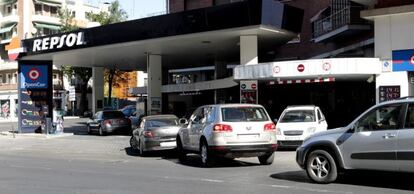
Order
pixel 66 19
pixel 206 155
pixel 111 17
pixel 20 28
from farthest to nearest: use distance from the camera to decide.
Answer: pixel 20 28 < pixel 66 19 < pixel 111 17 < pixel 206 155

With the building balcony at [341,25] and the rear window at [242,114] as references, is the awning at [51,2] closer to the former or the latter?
the building balcony at [341,25]

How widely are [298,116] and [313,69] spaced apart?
2240mm

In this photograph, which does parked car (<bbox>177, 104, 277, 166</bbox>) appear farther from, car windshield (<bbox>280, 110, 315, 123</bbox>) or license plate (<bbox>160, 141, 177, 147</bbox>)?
car windshield (<bbox>280, 110, 315, 123</bbox>)

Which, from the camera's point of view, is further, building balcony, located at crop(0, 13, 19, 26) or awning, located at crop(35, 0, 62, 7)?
awning, located at crop(35, 0, 62, 7)

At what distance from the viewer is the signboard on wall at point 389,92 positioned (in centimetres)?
2077

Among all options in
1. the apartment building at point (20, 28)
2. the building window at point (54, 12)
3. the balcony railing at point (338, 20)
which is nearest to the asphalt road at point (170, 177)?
the balcony railing at point (338, 20)

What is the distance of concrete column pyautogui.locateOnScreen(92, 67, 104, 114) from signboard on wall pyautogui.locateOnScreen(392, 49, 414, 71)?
85.0 feet

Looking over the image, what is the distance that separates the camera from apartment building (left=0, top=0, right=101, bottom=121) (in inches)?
3049

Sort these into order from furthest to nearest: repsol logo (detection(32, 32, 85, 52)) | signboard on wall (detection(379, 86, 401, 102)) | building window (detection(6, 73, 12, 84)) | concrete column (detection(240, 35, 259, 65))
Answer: building window (detection(6, 73, 12, 84)) < repsol logo (detection(32, 32, 85, 52)) < concrete column (detection(240, 35, 259, 65)) < signboard on wall (detection(379, 86, 401, 102))

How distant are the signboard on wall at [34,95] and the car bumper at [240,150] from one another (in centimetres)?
2228

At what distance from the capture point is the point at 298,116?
21.6 m

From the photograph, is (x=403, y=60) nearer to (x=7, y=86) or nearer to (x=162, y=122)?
(x=162, y=122)

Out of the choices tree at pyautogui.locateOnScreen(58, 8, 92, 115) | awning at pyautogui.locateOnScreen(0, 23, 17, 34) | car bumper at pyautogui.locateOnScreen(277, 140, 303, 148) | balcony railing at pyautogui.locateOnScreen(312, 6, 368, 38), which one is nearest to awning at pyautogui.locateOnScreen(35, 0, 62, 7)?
tree at pyautogui.locateOnScreen(58, 8, 92, 115)

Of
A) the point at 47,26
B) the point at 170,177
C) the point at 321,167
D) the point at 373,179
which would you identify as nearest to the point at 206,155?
the point at 170,177
